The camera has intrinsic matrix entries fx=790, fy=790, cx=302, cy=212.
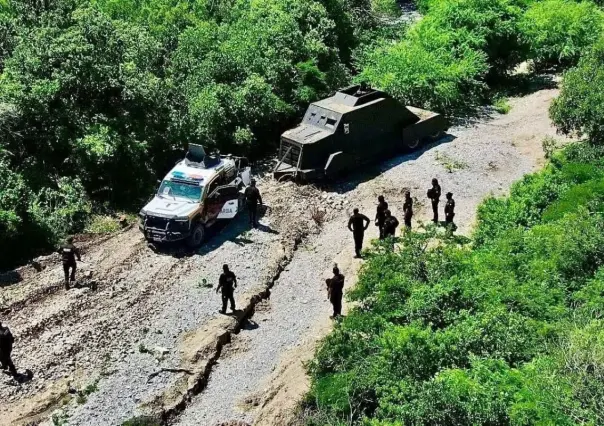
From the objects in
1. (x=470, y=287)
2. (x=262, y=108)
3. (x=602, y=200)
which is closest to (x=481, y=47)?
(x=262, y=108)

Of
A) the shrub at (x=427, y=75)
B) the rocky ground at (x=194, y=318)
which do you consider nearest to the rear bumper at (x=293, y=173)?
the rocky ground at (x=194, y=318)

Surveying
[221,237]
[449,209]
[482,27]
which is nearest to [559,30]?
[482,27]

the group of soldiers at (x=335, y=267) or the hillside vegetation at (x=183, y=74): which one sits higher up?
the hillside vegetation at (x=183, y=74)

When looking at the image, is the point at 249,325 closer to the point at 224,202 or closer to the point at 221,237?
the point at 221,237

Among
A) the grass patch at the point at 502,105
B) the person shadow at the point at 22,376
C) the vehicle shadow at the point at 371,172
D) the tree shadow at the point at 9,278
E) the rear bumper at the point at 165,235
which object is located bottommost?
the grass patch at the point at 502,105

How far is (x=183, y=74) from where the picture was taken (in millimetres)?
26625

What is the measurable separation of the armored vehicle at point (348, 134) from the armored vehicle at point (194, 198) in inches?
78.7

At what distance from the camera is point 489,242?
18516 millimetres

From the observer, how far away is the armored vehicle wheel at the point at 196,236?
67.3 ft

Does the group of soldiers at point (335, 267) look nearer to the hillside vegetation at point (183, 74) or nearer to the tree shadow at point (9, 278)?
the tree shadow at point (9, 278)

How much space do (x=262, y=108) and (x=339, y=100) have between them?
8.35ft

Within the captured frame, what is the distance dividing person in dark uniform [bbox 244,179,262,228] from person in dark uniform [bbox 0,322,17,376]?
7.76 meters

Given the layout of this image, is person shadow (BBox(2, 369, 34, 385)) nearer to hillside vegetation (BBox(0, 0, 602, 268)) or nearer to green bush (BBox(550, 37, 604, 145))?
hillside vegetation (BBox(0, 0, 602, 268))

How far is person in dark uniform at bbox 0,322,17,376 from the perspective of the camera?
1555cm
